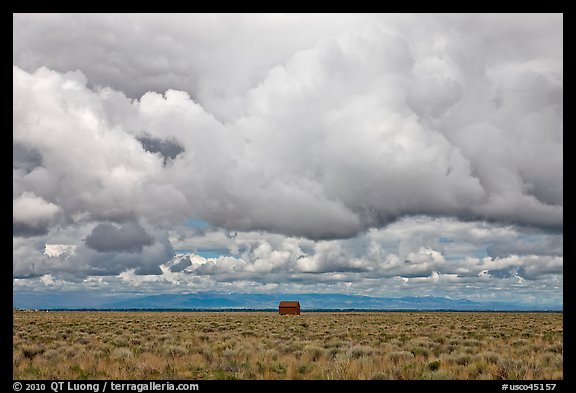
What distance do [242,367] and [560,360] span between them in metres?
12.9

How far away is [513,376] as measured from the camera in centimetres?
1761
